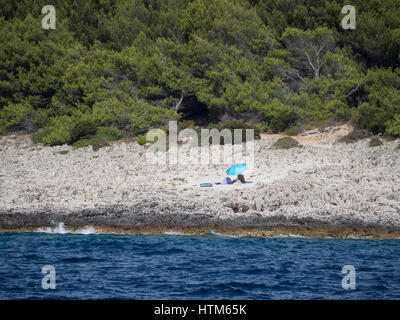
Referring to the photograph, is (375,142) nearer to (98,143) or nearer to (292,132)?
(292,132)

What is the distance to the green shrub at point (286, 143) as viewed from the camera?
25.3m

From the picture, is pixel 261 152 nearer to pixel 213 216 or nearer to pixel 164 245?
pixel 213 216

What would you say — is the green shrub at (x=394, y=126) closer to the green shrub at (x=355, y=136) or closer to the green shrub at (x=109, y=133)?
the green shrub at (x=355, y=136)

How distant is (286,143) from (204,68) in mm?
8776

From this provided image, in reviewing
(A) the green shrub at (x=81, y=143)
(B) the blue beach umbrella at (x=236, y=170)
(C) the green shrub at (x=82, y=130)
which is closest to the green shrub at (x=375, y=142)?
(B) the blue beach umbrella at (x=236, y=170)

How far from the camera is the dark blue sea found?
40.7 feet

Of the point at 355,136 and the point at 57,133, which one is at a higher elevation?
the point at 57,133

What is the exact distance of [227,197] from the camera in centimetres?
1853

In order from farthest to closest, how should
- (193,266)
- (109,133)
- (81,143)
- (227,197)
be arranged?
(109,133)
(81,143)
(227,197)
(193,266)

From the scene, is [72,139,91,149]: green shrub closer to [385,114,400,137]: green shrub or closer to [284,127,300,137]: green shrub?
[284,127,300,137]: green shrub

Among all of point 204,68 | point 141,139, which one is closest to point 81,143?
point 141,139

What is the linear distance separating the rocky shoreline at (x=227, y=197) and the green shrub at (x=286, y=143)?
0.89 meters

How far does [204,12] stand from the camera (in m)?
33.2
